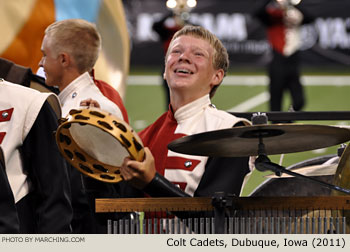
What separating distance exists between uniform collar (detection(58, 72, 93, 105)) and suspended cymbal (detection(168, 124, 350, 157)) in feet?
3.47

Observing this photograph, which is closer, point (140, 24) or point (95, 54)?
point (95, 54)

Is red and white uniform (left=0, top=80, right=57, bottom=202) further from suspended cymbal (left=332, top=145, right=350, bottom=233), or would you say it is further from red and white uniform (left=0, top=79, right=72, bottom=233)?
suspended cymbal (left=332, top=145, right=350, bottom=233)

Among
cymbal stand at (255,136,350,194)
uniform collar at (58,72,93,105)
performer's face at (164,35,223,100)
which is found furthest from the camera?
uniform collar at (58,72,93,105)

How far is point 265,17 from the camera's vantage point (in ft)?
35.3

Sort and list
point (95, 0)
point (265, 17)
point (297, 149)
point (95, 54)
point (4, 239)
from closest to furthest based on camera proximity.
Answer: point (4, 239) < point (297, 149) < point (95, 54) < point (95, 0) < point (265, 17)

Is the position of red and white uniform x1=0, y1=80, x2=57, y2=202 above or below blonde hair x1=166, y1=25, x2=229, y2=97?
below

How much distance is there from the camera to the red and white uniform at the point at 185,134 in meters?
2.89

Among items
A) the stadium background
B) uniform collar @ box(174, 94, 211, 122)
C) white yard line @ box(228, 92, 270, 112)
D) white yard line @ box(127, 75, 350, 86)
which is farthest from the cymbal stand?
white yard line @ box(127, 75, 350, 86)

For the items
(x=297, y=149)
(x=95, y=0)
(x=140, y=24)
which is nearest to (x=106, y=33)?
(x=95, y=0)

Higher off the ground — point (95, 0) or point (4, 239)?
point (95, 0)

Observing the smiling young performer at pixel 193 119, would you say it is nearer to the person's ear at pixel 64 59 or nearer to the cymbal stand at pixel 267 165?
the cymbal stand at pixel 267 165

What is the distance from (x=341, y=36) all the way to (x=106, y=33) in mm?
9326

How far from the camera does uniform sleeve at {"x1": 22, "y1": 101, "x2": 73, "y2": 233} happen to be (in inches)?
96.6

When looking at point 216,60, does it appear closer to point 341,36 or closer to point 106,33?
point 106,33
